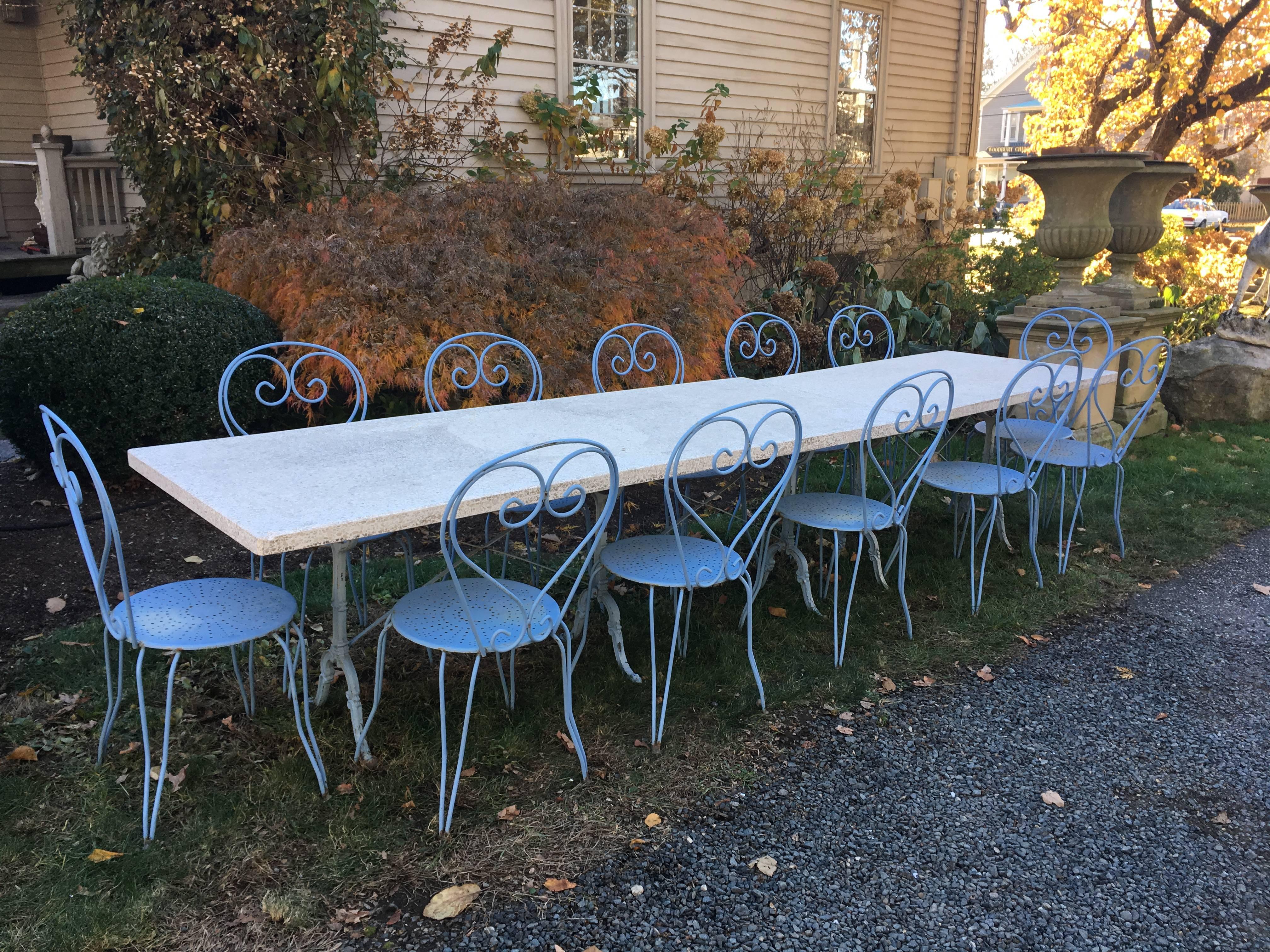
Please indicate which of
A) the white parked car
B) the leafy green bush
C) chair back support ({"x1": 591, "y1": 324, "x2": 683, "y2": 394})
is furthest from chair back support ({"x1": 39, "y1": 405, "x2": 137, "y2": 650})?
the white parked car

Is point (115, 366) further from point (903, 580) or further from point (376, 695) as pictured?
point (903, 580)

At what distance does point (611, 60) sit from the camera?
8.32 meters

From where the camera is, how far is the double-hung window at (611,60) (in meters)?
8.12

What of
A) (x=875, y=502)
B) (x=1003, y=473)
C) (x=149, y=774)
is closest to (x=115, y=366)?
(x=149, y=774)

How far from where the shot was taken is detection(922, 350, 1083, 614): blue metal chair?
3.80 meters

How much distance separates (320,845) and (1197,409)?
6.87m

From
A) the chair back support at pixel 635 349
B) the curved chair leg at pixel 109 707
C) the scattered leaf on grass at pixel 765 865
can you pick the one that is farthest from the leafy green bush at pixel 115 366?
the scattered leaf on grass at pixel 765 865

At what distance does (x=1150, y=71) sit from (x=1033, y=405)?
911cm

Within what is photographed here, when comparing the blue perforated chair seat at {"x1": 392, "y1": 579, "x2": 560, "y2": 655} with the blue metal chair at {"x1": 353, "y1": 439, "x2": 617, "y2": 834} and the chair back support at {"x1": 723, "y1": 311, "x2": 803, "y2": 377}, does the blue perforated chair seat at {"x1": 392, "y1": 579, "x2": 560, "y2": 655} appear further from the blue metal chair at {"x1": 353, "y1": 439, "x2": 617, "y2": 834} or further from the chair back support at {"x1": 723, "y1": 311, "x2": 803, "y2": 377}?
the chair back support at {"x1": 723, "y1": 311, "x2": 803, "y2": 377}

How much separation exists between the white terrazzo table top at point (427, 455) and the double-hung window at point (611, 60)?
5040mm

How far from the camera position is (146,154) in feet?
20.4

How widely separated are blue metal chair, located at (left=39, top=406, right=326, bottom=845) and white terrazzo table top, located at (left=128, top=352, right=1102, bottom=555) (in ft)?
0.73

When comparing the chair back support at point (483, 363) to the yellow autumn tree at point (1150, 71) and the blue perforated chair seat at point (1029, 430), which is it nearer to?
the blue perforated chair seat at point (1029, 430)

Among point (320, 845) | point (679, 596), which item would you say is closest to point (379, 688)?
point (320, 845)
